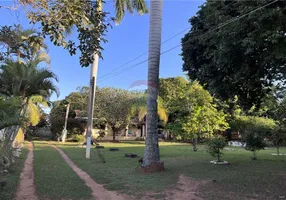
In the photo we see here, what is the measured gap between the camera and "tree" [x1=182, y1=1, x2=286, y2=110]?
7.12m

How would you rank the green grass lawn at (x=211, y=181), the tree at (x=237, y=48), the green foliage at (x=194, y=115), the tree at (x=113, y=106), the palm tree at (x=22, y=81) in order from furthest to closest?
the tree at (x=113, y=106) < the green foliage at (x=194, y=115) < the palm tree at (x=22, y=81) < the green grass lawn at (x=211, y=181) < the tree at (x=237, y=48)

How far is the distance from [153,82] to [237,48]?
4205 mm

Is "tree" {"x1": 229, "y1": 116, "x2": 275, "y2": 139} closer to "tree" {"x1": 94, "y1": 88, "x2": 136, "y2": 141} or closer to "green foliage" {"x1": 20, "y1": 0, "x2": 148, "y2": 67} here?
"tree" {"x1": 94, "y1": 88, "x2": 136, "y2": 141}

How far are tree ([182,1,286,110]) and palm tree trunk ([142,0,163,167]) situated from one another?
48.1 inches

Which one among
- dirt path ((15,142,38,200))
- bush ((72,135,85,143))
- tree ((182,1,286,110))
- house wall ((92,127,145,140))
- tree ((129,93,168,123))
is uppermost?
tree ((129,93,168,123))

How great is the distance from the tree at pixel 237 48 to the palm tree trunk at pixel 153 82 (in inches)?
48.1

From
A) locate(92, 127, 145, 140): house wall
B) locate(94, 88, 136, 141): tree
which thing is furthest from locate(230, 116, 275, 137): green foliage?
locate(92, 127, 145, 140): house wall

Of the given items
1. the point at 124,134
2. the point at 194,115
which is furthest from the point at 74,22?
the point at 124,134

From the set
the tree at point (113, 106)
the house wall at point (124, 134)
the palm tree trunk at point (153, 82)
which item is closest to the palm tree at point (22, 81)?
the palm tree trunk at point (153, 82)

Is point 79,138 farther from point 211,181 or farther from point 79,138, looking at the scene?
point 211,181

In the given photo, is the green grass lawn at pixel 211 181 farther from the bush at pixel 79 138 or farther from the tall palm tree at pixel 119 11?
the bush at pixel 79 138

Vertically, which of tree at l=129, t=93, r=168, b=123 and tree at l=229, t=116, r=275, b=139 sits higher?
tree at l=129, t=93, r=168, b=123

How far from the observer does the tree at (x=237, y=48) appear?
7.12 m

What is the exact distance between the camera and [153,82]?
38.7 ft
